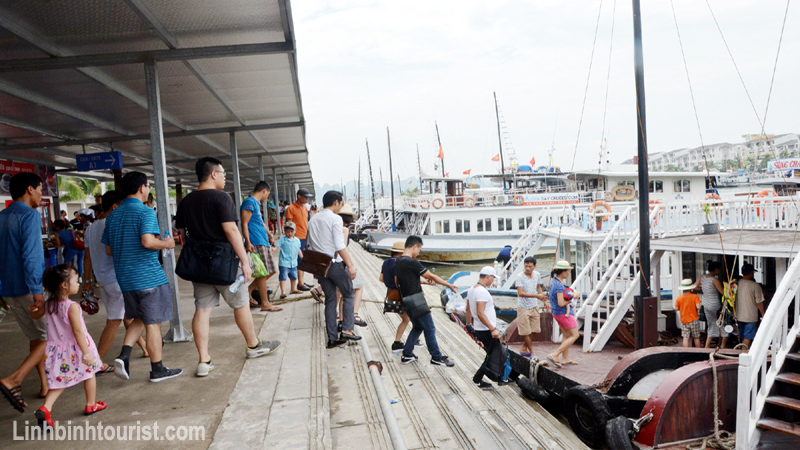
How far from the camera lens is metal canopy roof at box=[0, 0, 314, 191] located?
4605 mm

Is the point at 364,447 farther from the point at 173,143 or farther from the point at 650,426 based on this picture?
the point at 173,143

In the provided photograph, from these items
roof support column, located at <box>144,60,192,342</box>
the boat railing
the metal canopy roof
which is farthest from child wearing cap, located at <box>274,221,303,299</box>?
the boat railing

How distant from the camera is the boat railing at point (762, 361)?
4.05m

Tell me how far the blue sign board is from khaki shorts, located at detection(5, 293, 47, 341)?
750 cm

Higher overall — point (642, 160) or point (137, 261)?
point (642, 160)

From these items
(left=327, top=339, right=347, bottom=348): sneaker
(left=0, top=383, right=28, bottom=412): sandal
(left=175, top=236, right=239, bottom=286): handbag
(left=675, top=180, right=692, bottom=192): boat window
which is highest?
(left=675, top=180, right=692, bottom=192): boat window

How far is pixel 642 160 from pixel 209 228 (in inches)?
292

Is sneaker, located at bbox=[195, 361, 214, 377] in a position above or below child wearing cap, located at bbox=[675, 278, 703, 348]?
above

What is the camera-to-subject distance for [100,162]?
10.3 meters

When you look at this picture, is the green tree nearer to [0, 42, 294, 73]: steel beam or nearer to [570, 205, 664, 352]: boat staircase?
[0, 42, 294, 73]: steel beam

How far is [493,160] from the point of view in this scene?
126ft

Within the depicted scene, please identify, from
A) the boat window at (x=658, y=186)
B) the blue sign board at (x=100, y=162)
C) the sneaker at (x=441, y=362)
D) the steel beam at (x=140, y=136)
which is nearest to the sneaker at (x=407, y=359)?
the sneaker at (x=441, y=362)

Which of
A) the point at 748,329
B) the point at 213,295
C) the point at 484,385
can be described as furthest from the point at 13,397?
the point at 748,329

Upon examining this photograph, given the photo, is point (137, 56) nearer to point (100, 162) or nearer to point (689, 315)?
point (100, 162)
